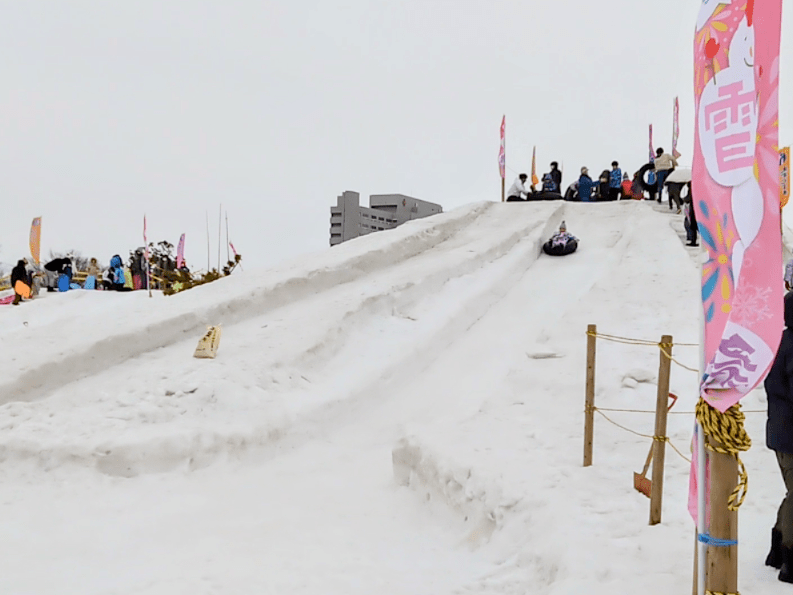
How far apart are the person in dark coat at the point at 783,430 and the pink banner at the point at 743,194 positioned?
1046 mm

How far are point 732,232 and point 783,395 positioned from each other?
1327 mm

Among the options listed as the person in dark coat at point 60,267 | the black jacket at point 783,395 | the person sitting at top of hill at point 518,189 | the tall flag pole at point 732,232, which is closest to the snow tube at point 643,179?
the person sitting at top of hill at point 518,189

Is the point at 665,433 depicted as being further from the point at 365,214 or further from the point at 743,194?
the point at 365,214

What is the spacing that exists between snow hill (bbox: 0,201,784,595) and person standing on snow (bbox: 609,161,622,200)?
9044 millimetres

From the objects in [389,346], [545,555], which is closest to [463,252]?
[389,346]

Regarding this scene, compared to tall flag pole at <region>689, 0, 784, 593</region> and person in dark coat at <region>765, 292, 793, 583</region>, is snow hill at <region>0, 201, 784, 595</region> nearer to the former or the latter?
person in dark coat at <region>765, 292, 793, 583</region>

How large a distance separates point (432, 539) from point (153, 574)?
1781 mm

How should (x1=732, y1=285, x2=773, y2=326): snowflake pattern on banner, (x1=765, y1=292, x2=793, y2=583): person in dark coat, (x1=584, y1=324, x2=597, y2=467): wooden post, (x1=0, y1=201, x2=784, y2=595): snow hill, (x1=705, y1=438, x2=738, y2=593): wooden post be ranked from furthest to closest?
(x1=584, y1=324, x2=597, y2=467): wooden post
(x1=0, y1=201, x2=784, y2=595): snow hill
(x1=765, y1=292, x2=793, y2=583): person in dark coat
(x1=705, y1=438, x2=738, y2=593): wooden post
(x1=732, y1=285, x2=773, y2=326): snowflake pattern on banner

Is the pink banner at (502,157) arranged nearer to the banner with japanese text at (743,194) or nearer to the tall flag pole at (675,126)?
the tall flag pole at (675,126)

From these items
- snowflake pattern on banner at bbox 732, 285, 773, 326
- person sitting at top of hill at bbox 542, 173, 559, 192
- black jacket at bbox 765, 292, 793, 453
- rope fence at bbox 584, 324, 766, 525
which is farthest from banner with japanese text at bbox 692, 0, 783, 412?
person sitting at top of hill at bbox 542, 173, 559, 192

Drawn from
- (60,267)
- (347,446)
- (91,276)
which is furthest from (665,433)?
(60,267)

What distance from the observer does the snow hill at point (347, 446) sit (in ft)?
11.7

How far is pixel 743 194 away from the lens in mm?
2158

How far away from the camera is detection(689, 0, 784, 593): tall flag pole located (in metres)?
2.14
